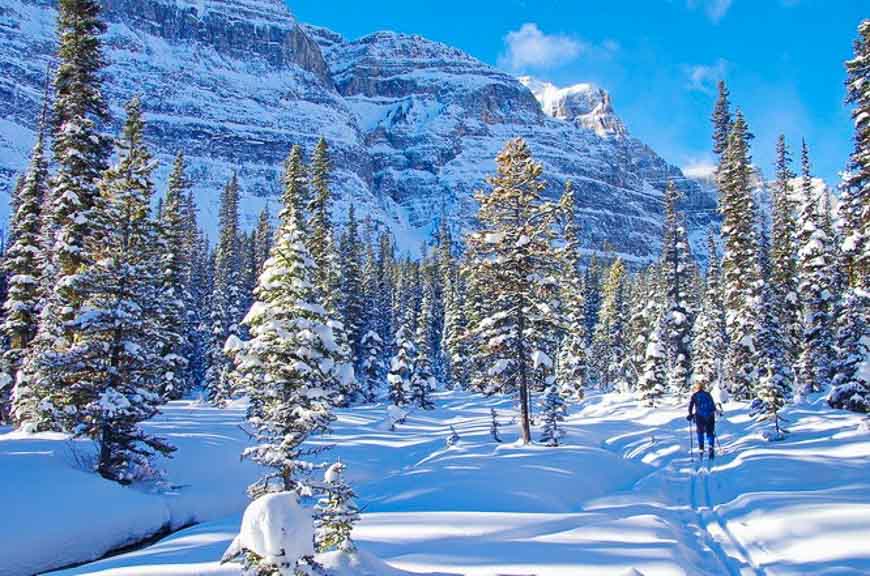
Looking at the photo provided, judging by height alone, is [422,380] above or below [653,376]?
below

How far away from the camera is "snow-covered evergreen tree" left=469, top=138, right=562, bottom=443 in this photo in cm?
2327

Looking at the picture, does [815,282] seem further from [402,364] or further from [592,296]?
[592,296]

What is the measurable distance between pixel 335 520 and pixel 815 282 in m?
32.5

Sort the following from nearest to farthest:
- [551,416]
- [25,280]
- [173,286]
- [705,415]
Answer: [705,415], [551,416], [25,280], [173,286]

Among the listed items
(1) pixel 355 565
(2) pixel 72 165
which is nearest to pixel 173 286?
(2) pixel 72 165

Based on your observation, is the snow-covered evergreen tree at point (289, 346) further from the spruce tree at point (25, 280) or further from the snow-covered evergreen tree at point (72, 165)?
the spruce tree at point (25, 280)

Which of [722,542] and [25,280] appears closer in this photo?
[722,542]

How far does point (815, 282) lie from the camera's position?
32469mm

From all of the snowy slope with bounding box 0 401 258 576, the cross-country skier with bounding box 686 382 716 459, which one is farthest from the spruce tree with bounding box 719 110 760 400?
the snowy slope with bounding box 0 401 258 576

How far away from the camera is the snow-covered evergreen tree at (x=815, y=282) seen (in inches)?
1262

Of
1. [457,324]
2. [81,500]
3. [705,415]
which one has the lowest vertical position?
[81,500]

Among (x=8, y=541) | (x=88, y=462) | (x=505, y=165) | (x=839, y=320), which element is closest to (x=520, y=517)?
(x=8, y=541)

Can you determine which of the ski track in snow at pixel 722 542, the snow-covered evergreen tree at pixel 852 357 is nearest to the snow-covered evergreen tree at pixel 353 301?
the snow-covered evergreen tree at pixel 852 357

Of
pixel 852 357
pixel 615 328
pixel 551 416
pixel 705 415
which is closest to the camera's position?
pixel 705 415
